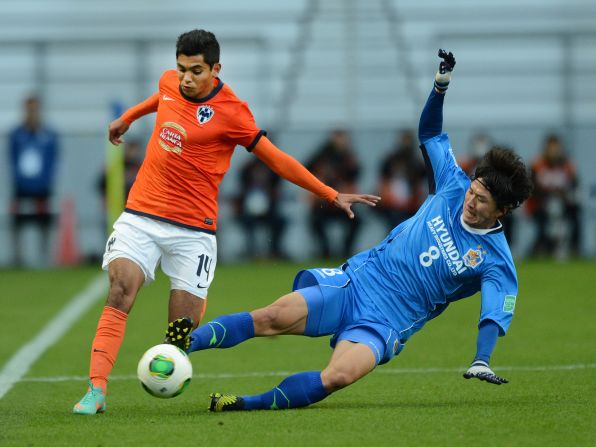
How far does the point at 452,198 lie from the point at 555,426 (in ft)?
5.12

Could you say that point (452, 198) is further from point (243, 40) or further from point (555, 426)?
point (243, 40)

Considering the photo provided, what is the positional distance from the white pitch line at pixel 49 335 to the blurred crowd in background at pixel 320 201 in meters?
2.28

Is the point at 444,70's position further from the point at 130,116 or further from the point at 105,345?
the point at 105,345

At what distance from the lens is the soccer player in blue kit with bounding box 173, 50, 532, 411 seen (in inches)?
260

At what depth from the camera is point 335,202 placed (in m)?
6.92

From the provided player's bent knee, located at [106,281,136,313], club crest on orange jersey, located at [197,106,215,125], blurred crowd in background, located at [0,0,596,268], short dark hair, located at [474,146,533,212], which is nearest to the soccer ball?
player's bent knee, located at [106,281,136,313]

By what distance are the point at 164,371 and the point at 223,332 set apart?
47 centimetres

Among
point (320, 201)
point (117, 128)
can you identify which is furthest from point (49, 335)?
point (320, 201)

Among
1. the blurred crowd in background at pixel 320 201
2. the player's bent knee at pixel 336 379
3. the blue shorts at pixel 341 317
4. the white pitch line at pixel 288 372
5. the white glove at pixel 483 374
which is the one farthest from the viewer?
the blurred crowd in background at pixel 320 201

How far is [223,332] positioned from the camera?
6.62 meters

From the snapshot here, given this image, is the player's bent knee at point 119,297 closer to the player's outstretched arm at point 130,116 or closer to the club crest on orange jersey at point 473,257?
the player's outstretched arm at point 130,116

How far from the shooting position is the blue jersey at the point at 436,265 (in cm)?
677

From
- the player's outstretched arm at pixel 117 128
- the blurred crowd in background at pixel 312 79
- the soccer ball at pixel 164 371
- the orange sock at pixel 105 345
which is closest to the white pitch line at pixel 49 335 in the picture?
the orange sock at pixel 105 345

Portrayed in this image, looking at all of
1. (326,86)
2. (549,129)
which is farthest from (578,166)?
(326,86)
